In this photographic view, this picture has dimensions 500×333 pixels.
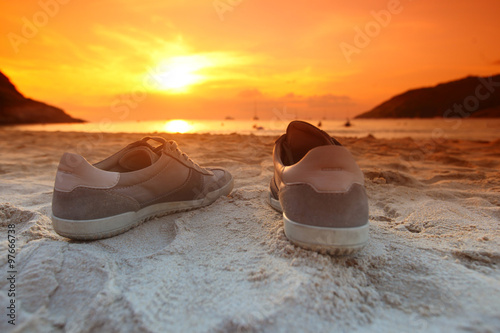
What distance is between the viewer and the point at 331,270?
3.43ft

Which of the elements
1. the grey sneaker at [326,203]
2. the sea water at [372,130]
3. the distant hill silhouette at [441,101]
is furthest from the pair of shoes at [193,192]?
the distant hill silhouette at [441,101]

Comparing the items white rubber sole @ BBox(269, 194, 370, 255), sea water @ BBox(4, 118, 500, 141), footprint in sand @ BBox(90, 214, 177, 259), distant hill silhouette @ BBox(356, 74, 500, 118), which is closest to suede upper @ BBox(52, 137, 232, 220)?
footprint in sand @ BBox(90, 214, 177, 259)

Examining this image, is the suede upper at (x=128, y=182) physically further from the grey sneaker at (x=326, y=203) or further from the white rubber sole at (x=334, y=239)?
the white rubber sole at (x=334, y=239)

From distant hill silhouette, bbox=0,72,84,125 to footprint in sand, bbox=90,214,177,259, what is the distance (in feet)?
186

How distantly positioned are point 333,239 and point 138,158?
4.10 ft

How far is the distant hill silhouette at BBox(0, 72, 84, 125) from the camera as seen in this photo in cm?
4784

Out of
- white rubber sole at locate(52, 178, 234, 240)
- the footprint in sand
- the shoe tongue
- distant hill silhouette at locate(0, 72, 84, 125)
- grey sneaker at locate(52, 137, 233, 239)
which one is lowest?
the footprint in sand

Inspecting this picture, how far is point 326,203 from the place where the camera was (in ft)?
3.85

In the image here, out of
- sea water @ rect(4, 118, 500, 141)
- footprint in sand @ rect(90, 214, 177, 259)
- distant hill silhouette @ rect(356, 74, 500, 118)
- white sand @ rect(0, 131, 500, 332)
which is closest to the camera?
white sand @ rect(0, 131, 500, 332)

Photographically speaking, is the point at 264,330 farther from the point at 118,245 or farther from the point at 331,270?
the point at 118,245

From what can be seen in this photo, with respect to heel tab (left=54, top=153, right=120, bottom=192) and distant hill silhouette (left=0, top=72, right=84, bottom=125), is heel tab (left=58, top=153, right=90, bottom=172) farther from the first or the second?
distant hill silhouette (left=0, top=72, right=84, bottom=125)

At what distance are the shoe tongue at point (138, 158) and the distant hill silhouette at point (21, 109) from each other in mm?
56381

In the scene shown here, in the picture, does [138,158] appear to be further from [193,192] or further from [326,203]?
[326,203]

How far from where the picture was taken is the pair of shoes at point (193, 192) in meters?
1.15
